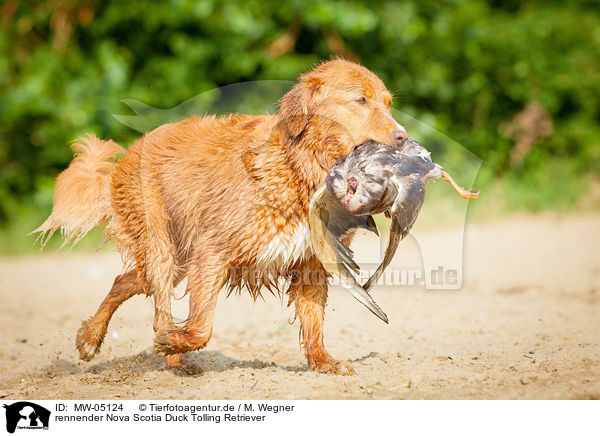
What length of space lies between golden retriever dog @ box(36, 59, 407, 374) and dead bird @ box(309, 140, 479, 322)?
11 cm

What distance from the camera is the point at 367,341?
18.9 feet

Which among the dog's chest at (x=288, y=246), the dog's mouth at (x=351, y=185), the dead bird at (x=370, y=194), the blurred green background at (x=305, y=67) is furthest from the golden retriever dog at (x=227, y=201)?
the blurred green background at (x=305, y=67)

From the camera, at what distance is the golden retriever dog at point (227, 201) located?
14.2ft

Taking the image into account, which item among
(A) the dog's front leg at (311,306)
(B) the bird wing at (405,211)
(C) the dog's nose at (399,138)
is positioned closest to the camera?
(B) the bird wing at (405,211)

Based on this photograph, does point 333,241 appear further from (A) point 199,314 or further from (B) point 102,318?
(B) point 102,318

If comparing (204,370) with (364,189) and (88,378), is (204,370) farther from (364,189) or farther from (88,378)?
(364,189)

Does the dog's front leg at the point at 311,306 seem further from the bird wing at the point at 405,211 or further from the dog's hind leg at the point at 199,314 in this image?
the bird wing at the point at 405,211

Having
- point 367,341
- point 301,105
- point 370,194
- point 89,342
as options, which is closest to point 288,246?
point 370,194

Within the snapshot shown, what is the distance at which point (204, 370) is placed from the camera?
498 cm

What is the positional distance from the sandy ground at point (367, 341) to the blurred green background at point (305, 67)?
238cm
